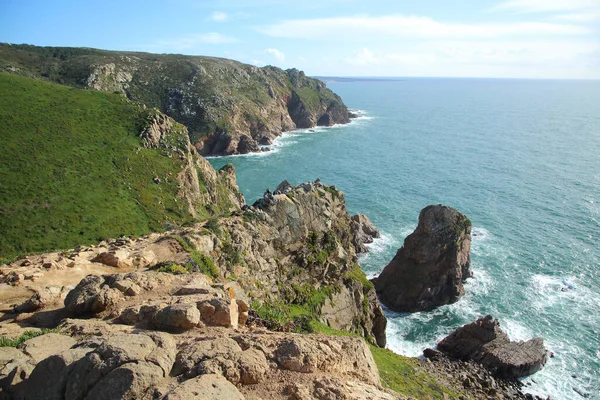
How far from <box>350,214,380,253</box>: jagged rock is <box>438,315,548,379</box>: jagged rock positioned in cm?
2550

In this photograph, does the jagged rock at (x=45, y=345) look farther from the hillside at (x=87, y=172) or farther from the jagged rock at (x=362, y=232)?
the jagged rock at (x=362, y=232)

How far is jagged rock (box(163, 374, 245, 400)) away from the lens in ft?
31.2

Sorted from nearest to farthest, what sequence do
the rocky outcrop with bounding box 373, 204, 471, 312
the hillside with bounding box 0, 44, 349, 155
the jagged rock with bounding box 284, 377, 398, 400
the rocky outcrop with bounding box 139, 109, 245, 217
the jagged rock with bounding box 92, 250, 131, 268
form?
the jagged rock with bounding box 284, 377, 398, 400 → the jagged rock with bounding box 92, 250, 131, 268 → the rocky outcrop with bounding box 373, 204, 471, 312 → the rocky outcrop with bounding box 139, 109, 245, 217 → the hillside with bounding box 0, 44, 349, 155

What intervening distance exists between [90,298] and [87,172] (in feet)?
191

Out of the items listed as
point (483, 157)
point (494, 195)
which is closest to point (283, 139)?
point (483, 157)

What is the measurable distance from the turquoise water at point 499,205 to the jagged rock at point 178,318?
4273 cm

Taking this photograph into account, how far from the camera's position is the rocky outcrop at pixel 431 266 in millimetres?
58969

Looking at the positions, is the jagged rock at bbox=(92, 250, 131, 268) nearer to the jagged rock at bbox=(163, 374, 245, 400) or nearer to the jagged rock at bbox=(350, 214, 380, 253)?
the jagged rock at bbox=(163, 374, 245, 400)

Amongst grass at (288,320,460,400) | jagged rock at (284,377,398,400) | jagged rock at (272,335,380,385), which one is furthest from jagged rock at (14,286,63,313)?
grass at (288,320,460,400)

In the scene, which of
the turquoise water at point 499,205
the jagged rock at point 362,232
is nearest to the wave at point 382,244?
the turquoise water at point 499,205

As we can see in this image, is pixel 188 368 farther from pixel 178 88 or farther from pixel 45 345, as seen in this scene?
pixel 178 88

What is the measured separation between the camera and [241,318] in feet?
58.2

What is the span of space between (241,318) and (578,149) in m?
162

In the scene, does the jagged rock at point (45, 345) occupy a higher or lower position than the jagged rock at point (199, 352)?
lower
